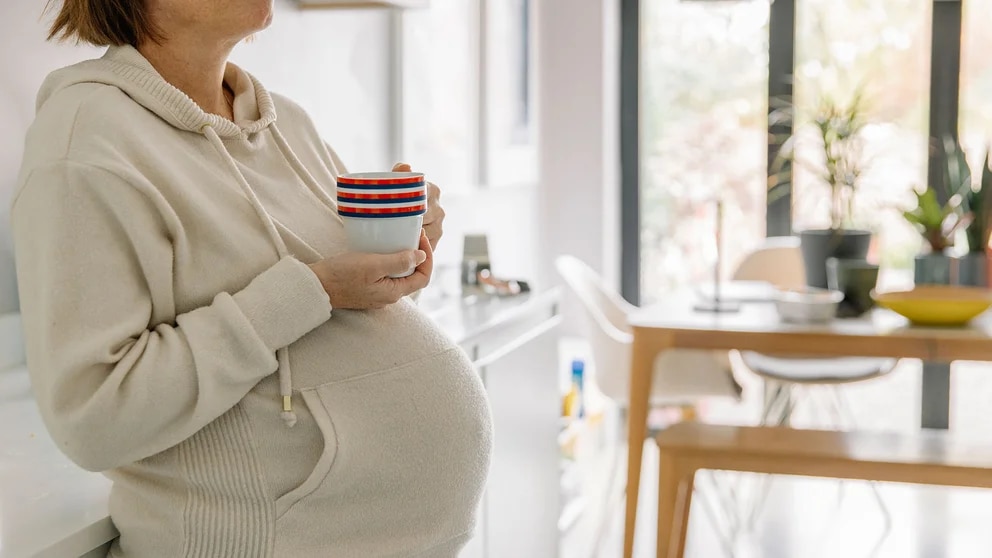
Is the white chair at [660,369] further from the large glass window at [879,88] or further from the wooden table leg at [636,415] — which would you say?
the large glass window at [879,88]

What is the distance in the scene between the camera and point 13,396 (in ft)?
4.02

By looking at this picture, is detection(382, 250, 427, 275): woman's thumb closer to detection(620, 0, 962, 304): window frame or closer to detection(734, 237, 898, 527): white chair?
detection(734, 237, 898, 527): white chair

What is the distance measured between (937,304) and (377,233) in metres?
1.93

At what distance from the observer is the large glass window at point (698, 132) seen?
4.29 metres

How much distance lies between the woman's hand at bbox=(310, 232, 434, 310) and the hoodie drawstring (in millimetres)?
50

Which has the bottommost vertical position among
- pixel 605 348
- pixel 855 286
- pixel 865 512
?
pixel 865 512

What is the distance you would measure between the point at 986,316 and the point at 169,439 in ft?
7.74

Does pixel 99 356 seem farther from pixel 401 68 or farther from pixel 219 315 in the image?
pixel 401 68

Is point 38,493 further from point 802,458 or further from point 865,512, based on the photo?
point 865,512

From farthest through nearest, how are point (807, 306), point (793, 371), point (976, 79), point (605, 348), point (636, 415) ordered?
point (976, 79) < point (793, 371) < point (605, 348) < point (636, 415) < point (807, 306)

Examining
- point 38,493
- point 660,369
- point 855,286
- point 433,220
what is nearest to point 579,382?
point 660,369

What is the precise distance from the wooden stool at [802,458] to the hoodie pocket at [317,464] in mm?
1628

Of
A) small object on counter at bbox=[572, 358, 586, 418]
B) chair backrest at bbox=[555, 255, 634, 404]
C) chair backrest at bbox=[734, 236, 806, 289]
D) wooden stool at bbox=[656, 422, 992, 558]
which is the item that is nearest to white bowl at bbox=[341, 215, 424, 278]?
wooden stool at bbox=[656, 422, 992, 558]

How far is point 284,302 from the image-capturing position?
3.33 feet
